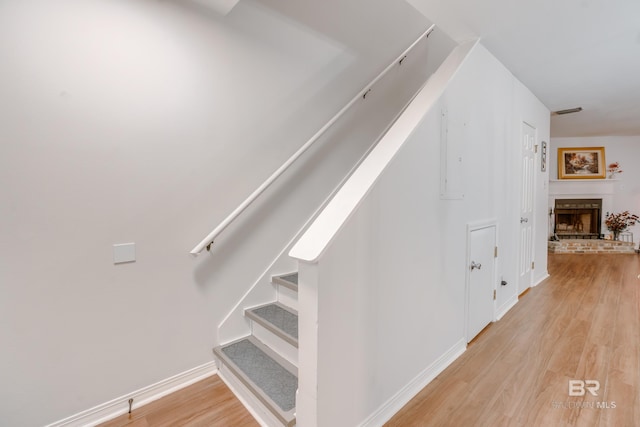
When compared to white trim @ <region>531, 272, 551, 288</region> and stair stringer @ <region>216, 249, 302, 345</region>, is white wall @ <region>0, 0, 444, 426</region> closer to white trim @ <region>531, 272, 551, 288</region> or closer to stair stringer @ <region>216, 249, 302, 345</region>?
stair stringer @ <region>216, 249, 302, 345</region>

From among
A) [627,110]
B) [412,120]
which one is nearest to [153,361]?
[412,120]

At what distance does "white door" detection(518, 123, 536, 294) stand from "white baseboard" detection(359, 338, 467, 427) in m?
1.76

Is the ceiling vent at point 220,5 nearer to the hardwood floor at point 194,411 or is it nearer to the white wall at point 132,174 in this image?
the white wall at point 132,174

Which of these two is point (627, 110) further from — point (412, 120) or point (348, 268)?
point (348, 268)

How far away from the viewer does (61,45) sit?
1.47 m

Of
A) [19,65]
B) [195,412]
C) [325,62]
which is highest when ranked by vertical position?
[325,62]

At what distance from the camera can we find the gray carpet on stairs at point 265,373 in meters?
1.59

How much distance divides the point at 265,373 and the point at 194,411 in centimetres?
44

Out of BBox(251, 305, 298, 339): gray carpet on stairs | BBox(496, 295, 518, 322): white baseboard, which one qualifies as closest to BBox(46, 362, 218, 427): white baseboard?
BBox(251, 305, 298, 339): gray carpet on stairs

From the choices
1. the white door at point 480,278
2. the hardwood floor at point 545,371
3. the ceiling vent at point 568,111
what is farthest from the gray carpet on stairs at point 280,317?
the ceiling vent at point 568,111

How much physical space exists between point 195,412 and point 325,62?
2.65 meters

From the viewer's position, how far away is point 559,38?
2.29 metres

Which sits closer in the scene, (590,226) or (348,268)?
(348,268)

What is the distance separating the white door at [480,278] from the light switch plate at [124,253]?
2315 millimetres
